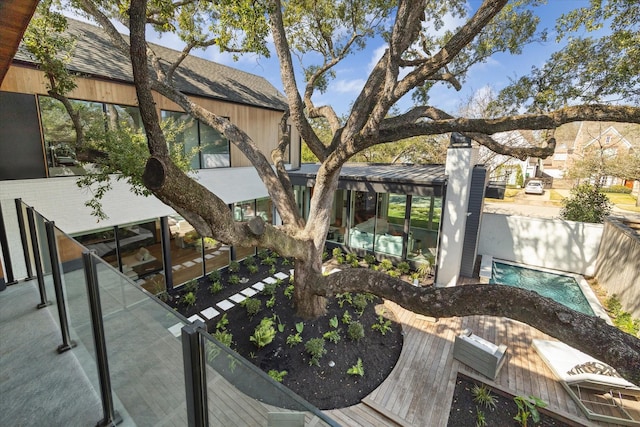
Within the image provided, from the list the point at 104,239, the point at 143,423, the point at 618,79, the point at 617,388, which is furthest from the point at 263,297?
the point at 618,79

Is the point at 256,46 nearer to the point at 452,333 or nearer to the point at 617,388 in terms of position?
the point at 452,333

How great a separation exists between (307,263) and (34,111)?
6.37 m

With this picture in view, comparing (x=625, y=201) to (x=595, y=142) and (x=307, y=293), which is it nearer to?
(x=595, y=142)

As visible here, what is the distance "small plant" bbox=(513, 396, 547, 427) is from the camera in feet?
14.4

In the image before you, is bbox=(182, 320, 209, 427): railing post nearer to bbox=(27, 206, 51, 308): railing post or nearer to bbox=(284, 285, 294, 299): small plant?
bbox=(27, 206, 51, 308): railing post

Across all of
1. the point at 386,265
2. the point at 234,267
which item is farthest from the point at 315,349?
the point at 234,267

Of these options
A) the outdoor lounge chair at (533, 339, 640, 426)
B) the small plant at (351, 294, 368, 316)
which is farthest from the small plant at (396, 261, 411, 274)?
the outdoor lounge chair at (533, 339, 640, 426)

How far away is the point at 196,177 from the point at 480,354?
330 inches

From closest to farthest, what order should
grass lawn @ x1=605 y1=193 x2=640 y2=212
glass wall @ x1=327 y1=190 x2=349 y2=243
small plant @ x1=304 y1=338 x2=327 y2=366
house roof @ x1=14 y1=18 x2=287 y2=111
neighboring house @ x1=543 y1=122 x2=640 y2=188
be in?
small plant @ x1=304 y1=338 x2=327 y2=366, house roof @ x1=14 y1=18 x2=287 y2=111, glass wall @ x1=327 y1=190 x2=349 y2=243, neighboring house @ x1=543 y1=122 x2=640 y2=188, grass lawn @ x1=605 y1=193 x2=640 y2=212

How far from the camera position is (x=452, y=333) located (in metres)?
6.78

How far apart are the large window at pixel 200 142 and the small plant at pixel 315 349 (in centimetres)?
591

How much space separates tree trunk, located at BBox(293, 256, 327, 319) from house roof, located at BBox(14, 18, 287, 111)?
5852 mm

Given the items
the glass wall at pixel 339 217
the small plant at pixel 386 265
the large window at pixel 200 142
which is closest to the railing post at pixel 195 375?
the large window at pixel 200 142

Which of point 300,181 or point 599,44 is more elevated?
point 599,44
